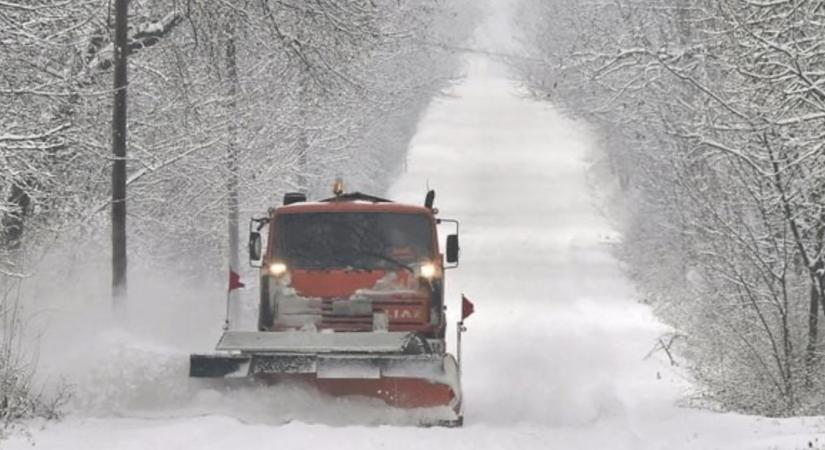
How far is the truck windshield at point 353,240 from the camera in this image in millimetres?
12086

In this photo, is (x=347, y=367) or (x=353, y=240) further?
(x=353, y=240)

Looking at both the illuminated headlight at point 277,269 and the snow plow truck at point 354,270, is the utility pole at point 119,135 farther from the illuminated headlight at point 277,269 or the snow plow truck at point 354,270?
the illuminated headlight at point 277,269

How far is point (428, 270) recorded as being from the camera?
12.0m

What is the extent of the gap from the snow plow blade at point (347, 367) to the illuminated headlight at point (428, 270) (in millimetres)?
1694

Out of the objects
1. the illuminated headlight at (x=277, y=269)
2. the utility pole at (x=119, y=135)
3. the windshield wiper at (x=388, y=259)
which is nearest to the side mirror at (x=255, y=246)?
the illuminated headlight at (x=277, y=269)

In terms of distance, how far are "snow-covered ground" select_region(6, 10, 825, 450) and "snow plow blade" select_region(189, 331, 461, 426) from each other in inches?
7.2

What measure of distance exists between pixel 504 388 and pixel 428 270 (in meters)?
3.39

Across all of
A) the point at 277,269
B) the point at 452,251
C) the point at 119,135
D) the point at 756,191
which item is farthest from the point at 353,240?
the point at 756,191

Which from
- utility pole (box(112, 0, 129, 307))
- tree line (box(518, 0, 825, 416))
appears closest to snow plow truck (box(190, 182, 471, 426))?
utility pole (box(112, 0, 129, 307))

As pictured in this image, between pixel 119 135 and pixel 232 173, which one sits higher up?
pixel 119 135

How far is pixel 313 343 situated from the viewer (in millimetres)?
10289

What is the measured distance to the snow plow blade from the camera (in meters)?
10.2

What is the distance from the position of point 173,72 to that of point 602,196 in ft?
121

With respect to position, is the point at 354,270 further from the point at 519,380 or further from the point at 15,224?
the point at 15,224
